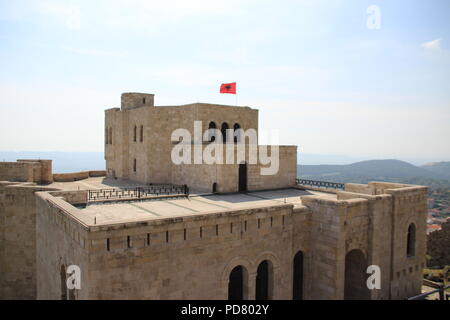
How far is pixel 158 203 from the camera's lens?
16.2m

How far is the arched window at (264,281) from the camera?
13.3 meters

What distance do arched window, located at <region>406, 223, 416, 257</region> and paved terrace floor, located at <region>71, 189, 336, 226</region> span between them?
5971mm

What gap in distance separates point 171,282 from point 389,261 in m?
11.6

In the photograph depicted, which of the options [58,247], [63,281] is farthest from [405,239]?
[58,247]

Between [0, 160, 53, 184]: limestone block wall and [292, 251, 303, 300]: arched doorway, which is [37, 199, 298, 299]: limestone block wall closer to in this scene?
[292, 251, 303, 300]: arched doorway

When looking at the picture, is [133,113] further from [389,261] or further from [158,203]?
[389,261]

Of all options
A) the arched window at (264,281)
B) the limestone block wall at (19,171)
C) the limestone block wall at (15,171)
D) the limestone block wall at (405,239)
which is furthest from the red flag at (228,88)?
the limestone block wall at (15,171)

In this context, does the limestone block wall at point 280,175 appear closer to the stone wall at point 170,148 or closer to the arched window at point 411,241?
the stone wall at point 170,148

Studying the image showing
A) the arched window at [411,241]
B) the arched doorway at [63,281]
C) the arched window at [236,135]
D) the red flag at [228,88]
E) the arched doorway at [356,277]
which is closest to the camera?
the arched doorway at [63,281]

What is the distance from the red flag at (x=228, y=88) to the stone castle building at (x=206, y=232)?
1.35 m

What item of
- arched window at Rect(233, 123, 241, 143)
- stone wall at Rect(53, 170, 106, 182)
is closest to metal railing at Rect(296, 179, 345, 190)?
arched window at Rect(233, 123, 241, 143)

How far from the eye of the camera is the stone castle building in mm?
10039
